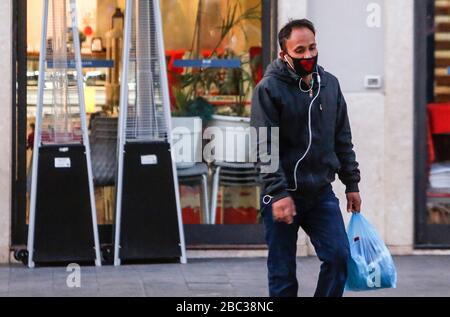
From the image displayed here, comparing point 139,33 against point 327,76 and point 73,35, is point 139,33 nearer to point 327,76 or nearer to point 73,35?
point 73,35

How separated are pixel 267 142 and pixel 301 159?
0.24 metres

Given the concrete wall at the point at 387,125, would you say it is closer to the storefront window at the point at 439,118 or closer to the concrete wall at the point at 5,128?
the storefront window at the point at 439,118

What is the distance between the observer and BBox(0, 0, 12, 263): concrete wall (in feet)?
32.6

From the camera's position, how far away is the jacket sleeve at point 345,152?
6.76m

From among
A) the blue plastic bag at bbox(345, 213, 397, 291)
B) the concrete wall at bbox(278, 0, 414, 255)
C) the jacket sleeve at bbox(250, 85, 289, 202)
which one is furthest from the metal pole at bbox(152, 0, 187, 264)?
the jacket sleeve at bbox(250, 85, 289, 202)

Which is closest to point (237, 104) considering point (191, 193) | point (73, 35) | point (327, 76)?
point (191, 193)

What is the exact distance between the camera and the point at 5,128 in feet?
32.7

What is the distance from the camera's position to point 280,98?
648 centimetres

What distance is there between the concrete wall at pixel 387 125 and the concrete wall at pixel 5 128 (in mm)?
2321

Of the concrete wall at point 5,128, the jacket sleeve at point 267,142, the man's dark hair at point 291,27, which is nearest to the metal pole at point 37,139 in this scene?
the concrete wall at point 5,128

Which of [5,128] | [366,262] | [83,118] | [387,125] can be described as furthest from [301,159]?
[5,128]

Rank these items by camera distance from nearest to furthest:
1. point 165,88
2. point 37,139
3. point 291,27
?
1. point 291,27
2. point 37,139
3. point 165,88

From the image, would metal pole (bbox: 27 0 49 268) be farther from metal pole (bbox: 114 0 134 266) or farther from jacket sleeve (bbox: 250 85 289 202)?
jacket sleeve (bbox: 250 85 289 202)

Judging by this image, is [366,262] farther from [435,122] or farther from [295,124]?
[435,122]
